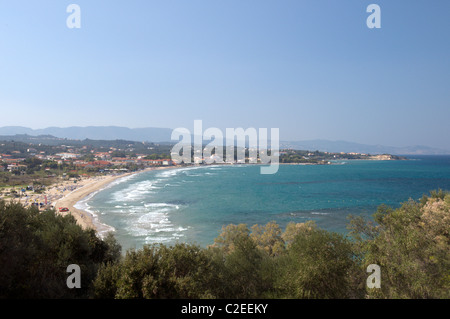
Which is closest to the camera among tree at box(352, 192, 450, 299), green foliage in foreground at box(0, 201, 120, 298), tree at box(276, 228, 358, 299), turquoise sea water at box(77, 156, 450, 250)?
green foliage in foreground at box(0, 201, 120, 298)

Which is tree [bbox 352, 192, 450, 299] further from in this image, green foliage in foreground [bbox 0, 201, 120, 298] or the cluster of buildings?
the cluster of buildings

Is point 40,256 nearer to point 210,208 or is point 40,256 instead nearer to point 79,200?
point 210,208

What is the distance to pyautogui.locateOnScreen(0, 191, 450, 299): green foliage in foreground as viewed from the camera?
7664mm

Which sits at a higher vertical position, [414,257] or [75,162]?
[414,257]

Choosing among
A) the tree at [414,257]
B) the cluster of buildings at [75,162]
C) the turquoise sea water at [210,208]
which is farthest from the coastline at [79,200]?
the cluster of buildings at [75,162]

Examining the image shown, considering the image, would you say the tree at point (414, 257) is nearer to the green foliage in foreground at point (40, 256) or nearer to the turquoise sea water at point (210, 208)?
the green foliage in foreground at point (40, 256)

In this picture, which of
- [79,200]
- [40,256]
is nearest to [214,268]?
[40,256]

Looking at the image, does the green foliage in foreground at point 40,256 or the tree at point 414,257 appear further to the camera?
the tree at point 414,257

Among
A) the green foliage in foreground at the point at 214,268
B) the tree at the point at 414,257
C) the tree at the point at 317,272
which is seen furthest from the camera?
the tree at the point at 317,272

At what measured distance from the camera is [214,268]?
10.2 m

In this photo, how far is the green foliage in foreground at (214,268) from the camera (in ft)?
25.1

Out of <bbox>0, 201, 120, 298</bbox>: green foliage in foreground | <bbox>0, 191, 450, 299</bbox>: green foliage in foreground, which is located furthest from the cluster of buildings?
<bbox>0, 191, 450, 299</bbox>: green foliage in foreground
